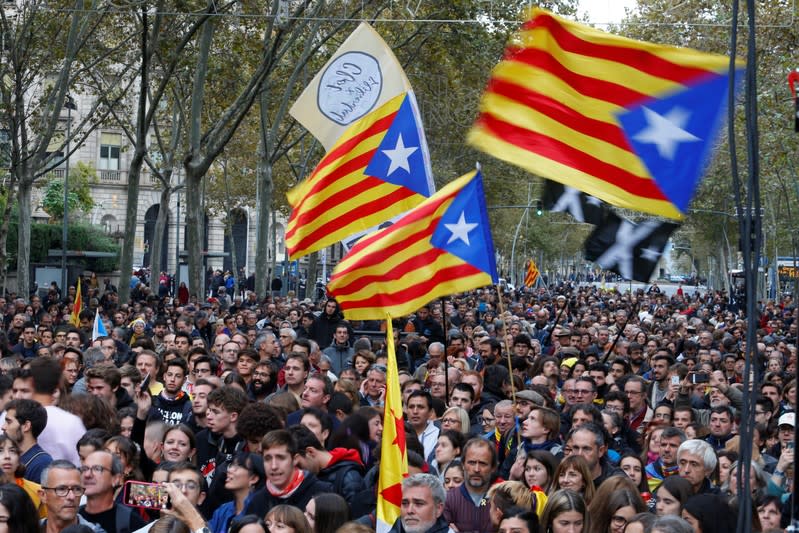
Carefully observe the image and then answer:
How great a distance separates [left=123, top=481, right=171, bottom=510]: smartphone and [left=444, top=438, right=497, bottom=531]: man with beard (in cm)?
208

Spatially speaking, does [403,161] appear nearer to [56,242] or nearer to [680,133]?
[680,133]

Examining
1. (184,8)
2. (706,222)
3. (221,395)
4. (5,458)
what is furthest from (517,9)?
(706,222)

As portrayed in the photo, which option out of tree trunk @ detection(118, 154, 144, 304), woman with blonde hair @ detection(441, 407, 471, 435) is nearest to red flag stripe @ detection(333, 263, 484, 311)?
woman with blonde hair @ detection(441, 407, 471, 435)

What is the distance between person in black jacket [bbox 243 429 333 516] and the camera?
23.6 feet

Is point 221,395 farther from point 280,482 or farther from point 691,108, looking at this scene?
point 691,108

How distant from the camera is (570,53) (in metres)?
6.38

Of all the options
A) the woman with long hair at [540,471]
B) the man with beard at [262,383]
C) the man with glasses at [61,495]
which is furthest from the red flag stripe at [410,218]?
the man with beard at [262,383]

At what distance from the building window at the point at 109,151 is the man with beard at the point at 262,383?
61.4 m

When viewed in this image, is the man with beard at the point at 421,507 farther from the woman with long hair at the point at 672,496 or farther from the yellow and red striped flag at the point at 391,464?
the woman with long hair at the point at 672,496

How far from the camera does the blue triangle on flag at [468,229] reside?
877cm

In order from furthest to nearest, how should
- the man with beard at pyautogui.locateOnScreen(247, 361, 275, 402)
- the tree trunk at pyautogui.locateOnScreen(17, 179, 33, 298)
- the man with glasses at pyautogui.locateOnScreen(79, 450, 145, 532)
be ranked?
the tree trunk at pyautogui.locateOnScreen(17, 179, 33, 298) → the man with beard at pyautogui.locateOnScreen(247, 361, 275, 402) → the man with glasses at pyautogui.locateOnScreen(79, 450, 145, 532)

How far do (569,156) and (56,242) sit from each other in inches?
1752

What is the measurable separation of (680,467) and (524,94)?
294 centimetres

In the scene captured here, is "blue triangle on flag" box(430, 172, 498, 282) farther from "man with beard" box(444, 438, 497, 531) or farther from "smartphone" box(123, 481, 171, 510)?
"smartphone" box(123, 481, 171, 510)
